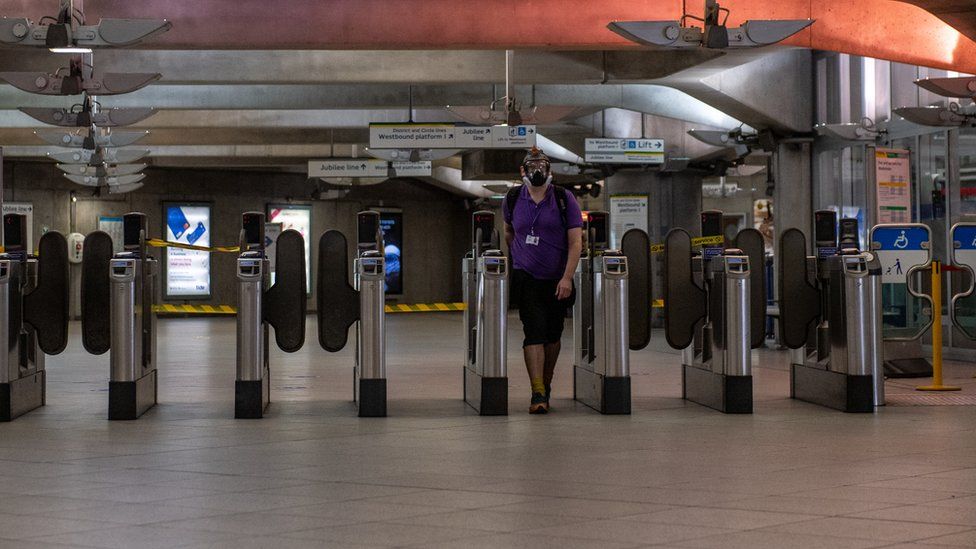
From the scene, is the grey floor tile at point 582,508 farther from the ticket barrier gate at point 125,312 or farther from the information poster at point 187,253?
the information poster at point 187,253

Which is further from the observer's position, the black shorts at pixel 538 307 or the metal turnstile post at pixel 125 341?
the black shorts at pixel 538 307

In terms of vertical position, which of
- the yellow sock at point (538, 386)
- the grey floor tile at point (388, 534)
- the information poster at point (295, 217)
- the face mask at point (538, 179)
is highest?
the information poster at point (295, 217)

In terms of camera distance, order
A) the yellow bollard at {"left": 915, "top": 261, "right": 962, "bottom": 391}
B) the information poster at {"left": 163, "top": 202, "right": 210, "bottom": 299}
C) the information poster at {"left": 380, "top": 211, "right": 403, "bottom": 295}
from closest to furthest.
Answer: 1. the yellow bollard at {"left": 915, "top": 261, "right": 962, "bottom": 391}
2. the information poster at {"left": 163, "top": 202, "right": 210, "bottom": 299}
3. the information poster at {"left": 380, "top": 211, "right": 403, "bottom": 295}

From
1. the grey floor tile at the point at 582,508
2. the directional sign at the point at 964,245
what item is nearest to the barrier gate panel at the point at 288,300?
the grey floor tile at the point at 582,508

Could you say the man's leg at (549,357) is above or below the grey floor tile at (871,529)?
above

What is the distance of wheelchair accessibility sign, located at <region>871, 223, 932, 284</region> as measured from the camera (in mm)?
10266

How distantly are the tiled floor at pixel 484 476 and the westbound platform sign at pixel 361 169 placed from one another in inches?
543

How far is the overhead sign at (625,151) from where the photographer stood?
66.7 feet

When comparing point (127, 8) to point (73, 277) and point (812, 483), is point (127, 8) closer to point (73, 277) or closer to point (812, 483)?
point (812, 483)

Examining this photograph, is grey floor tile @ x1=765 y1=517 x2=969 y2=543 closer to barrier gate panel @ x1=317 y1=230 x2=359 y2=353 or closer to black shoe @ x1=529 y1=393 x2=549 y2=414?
black shoe @ x1=529 y1=393 x2=549 y2=414

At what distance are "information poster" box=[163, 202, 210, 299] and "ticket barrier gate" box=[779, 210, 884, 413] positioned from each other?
23.4 meters

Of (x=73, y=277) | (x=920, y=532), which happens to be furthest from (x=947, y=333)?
(x=73, y=277)

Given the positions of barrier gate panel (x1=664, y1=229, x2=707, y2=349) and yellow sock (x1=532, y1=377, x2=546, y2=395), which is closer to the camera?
yellow sock (x1=532, y1=377, x2=546, y2=395)

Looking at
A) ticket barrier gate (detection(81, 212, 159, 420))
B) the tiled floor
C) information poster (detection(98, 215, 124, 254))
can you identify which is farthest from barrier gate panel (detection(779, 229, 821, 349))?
information poster (detection(98, 215, 124, 254))
